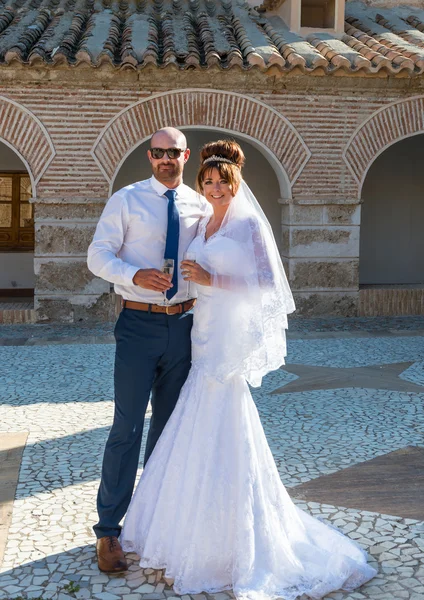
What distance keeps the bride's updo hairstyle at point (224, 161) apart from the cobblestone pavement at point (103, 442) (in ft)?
5.17

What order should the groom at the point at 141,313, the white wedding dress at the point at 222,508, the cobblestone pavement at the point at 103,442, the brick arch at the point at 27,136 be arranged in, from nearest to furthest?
the white wedding dress at the point at 222,508 → the cobblestone pavement at the point at 103,442 → the groom at the point at 141,313 → the brick arch at the point at 27,136

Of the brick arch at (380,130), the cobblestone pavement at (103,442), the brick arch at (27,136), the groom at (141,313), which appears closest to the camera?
the cobblestone pavement at (103,442)

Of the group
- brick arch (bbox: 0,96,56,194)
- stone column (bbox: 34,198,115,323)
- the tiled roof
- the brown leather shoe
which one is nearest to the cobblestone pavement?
the brown leather shoe

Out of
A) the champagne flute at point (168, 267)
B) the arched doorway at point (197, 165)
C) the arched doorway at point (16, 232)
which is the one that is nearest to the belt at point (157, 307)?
the champagne flute at point (168, 267)

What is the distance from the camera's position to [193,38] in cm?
991

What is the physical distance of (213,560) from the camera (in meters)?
3.01

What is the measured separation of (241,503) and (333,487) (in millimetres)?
1191

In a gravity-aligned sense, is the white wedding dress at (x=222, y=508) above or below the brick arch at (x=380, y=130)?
below

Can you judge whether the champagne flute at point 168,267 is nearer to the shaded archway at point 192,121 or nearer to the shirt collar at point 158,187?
the shirt collar at point 158,187

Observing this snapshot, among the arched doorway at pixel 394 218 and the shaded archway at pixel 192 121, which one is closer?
the shaded archway at pixel 192 121

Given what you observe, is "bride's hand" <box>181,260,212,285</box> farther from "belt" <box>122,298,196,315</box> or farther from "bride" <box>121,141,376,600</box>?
"belt" <box>122,298,196,315</box>

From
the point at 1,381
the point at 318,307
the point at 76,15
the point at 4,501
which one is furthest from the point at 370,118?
the point at 4,501

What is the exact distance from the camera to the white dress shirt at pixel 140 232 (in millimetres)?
3264

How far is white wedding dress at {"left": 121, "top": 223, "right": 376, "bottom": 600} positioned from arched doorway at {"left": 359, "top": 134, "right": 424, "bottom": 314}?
9605 millimetres
